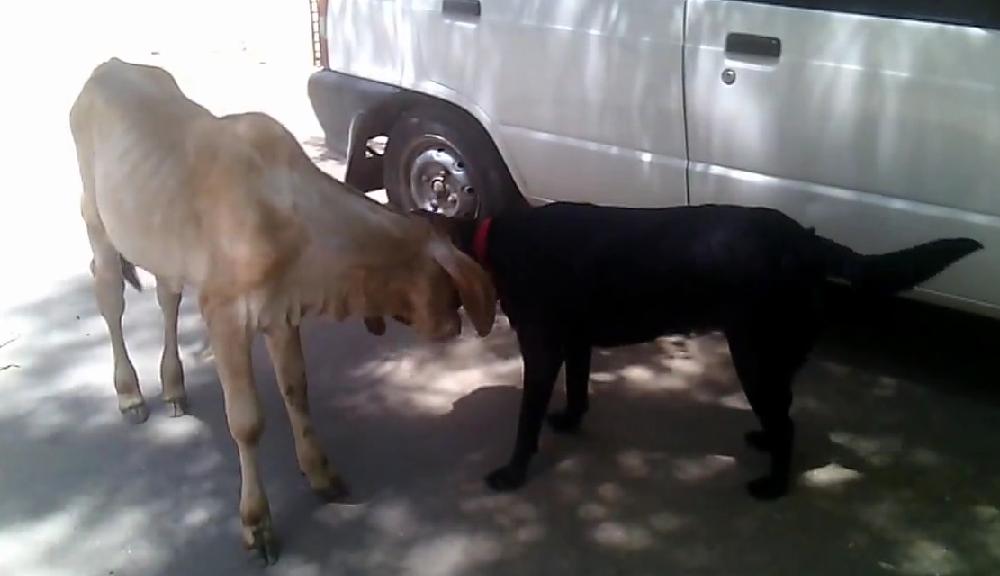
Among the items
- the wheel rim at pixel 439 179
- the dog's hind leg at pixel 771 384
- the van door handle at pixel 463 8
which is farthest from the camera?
the wheel rim at pixel 439 179

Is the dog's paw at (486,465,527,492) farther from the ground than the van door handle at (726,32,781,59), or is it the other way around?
the van door handle at (726,32,781,59)

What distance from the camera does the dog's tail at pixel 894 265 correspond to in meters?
3.48

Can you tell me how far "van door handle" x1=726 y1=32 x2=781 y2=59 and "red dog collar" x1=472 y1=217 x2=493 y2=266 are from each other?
1.33 m

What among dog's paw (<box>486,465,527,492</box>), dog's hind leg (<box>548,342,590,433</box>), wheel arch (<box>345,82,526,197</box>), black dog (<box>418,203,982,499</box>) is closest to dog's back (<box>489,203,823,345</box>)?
black dog (<box>418,203,982,499</box>)

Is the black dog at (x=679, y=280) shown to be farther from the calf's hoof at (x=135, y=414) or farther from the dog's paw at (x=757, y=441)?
the calf's hoof at (x=135, y=414)

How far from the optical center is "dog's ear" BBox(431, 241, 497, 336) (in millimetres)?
3320

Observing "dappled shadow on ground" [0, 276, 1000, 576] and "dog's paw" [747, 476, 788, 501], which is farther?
"dog's paw" [747, 476, 788, 501]

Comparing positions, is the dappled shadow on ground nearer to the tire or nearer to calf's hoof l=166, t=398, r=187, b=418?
calf's hoof l=166, t=398, r=187, b=418

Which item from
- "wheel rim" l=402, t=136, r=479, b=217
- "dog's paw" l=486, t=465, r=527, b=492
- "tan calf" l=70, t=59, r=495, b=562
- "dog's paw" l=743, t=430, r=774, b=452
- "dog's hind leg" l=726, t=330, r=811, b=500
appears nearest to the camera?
"tan calf" l=70, t=59, r=495, b=562

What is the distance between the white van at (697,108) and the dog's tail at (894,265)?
0.50 metres

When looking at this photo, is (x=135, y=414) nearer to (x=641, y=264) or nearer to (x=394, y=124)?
(x=394, y=124)

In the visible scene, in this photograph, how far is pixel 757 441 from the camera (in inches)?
161

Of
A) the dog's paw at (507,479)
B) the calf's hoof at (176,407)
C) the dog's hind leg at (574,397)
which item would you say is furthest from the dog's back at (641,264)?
the calf's hoof at (176,407)

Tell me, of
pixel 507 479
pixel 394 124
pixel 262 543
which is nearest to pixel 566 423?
pixel 507 479
